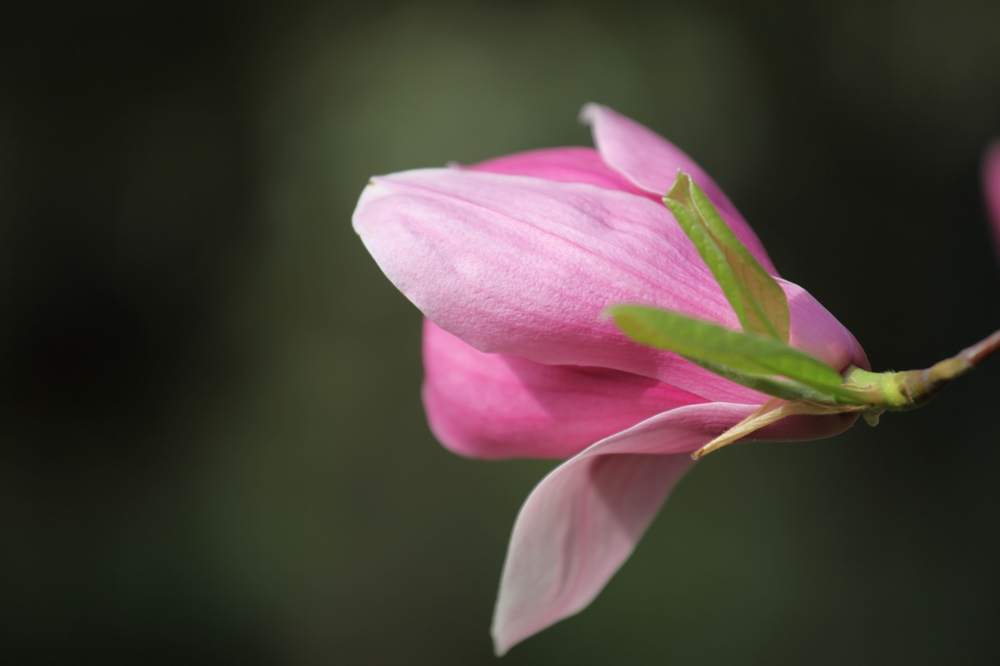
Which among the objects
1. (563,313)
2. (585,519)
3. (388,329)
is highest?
(563,313)

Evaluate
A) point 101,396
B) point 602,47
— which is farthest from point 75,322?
point 602,47

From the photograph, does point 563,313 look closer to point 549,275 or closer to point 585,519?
point 549,275

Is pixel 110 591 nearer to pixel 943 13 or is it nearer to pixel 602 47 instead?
pixel 602 47

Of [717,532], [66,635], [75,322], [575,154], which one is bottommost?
[717,532]

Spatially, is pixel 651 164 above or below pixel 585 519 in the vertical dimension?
above

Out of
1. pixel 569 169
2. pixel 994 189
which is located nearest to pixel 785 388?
pixel 569 169

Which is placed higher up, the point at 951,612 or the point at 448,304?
the point at 448,304

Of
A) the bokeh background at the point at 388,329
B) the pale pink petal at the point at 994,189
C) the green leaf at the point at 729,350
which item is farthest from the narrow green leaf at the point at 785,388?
the bokeh background at the point at 388,329

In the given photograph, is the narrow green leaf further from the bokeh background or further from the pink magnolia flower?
the bokeh background
